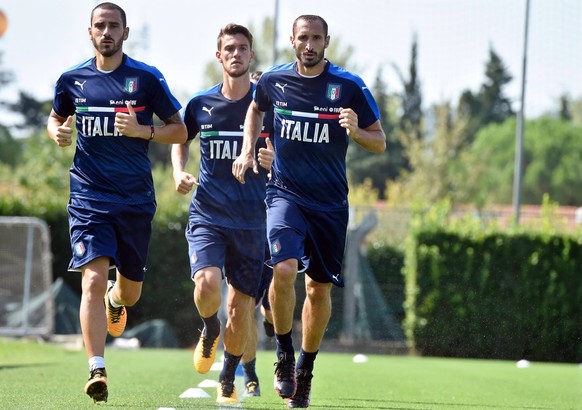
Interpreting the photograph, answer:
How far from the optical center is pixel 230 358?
866cm

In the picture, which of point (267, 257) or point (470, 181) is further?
point (470, 181)

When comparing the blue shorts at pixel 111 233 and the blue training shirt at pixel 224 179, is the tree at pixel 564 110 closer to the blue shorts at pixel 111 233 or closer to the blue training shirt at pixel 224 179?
the blue training shirt at pixel 224 179

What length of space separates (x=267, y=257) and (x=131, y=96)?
2.06 metres

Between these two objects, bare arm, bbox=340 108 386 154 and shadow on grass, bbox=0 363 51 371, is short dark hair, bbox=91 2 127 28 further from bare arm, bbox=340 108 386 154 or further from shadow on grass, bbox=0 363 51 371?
shadow on grass, bbox=0 363 51 371

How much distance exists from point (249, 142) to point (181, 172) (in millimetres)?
741

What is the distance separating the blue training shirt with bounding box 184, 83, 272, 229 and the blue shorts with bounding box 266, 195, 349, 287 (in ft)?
2.19

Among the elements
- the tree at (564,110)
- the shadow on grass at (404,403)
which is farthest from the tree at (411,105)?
the shadow on grass at (404,403)

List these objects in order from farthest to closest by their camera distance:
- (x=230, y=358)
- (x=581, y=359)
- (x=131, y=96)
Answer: (x=581, y=359)
(x=230, y=358)
(x=131, y=96)

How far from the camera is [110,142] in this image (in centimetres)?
809

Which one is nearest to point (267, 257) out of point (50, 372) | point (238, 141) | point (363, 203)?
point (238, 141)

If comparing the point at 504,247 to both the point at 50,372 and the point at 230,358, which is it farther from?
the point at 230,358

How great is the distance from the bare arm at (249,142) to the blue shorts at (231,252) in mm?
610

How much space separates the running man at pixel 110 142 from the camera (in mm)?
7953

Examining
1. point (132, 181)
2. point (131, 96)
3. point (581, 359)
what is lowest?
point (581, 359)
